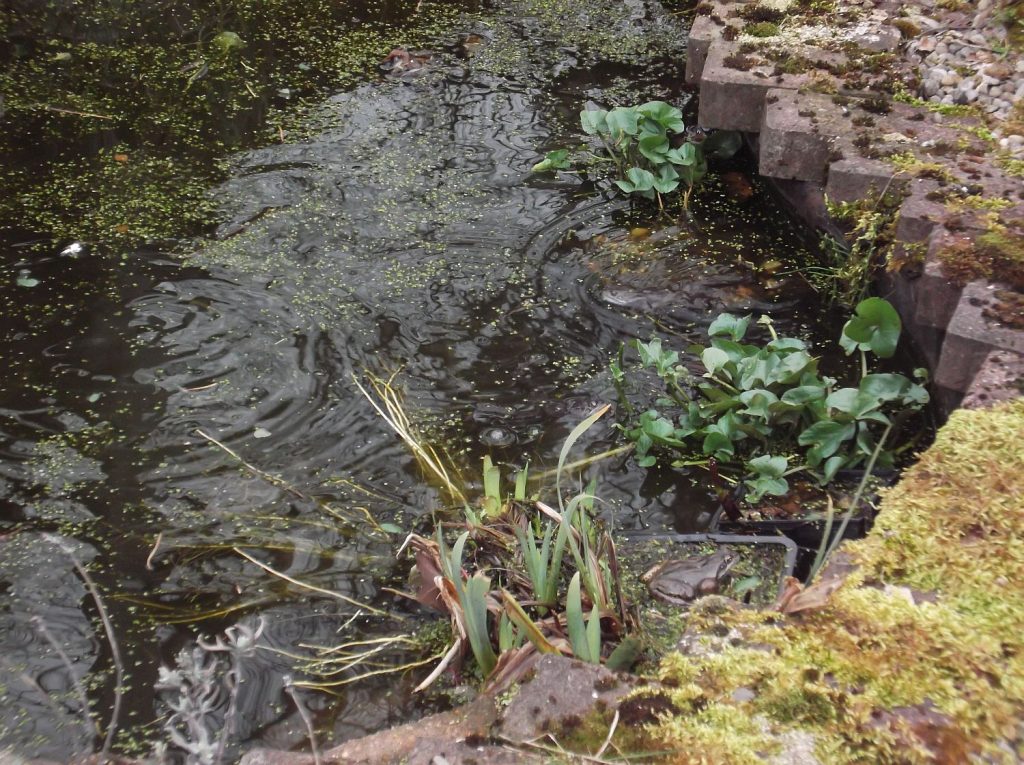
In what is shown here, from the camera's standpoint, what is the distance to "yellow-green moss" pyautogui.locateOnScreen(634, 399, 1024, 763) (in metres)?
1.41

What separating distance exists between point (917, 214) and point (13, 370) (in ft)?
10.4

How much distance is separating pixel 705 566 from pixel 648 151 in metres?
2.24

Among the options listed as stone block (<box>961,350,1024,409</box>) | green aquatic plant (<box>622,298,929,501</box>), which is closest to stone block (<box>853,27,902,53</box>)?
green aquatic plant (<box>622,298,929,501</box>)

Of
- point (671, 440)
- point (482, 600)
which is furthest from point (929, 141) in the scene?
point (482, 600)

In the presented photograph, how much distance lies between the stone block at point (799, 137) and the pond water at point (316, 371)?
39 centimetres

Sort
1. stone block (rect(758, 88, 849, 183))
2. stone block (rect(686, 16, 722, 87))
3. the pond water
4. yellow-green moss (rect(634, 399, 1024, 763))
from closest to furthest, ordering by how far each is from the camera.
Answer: yellow-green moss (rect(634, 399, 1024, 763))
the pond water
stone block (rect(758, 88, 849, 183))
stone block (rect(686, 16, 722, 87))

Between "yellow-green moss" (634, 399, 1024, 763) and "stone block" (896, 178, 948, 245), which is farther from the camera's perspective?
"stone block" (896, 178, 948, 245)

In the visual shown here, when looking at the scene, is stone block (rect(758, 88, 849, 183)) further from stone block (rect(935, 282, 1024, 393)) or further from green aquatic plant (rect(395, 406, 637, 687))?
green aquatic plant (rect(395, 406, 637, 687))

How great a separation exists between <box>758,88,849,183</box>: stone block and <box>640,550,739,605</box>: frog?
1.74m

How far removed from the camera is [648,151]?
4059 mm

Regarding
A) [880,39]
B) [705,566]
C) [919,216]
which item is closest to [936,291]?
[919,216]

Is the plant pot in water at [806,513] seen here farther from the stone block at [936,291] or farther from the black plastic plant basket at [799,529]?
the stone block at [936,291]

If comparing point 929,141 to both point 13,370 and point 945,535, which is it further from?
point 13,370

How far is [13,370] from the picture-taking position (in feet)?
10.6
